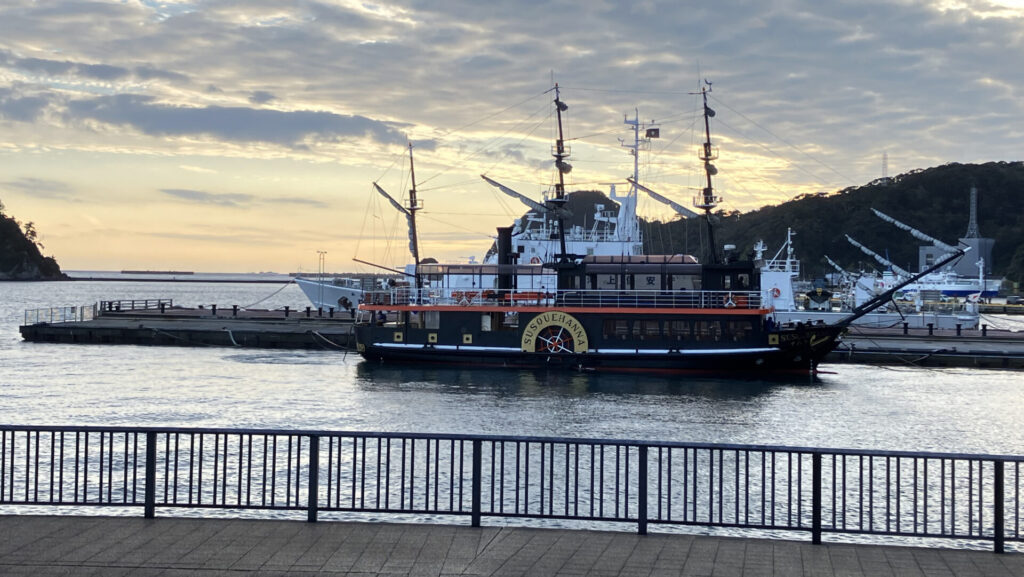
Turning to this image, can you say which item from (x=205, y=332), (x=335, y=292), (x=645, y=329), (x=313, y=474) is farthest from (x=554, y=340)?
(x=335, y=292)

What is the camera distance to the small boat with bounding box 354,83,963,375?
43.2 m

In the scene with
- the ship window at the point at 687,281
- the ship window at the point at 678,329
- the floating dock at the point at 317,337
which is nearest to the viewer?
the ship window at the point at 678,329

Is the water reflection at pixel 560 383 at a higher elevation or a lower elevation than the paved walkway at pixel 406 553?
lower

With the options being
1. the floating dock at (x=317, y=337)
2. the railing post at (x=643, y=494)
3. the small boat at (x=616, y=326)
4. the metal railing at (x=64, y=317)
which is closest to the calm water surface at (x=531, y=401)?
the small boat at (x=616, y=326)

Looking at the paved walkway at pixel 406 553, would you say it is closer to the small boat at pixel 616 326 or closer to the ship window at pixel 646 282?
the small boat at pixel 616 326

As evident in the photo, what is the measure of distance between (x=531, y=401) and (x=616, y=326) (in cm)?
1074

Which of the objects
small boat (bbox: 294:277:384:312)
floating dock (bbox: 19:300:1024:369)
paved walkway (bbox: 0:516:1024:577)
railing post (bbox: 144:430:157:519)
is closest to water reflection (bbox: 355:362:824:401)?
floating dock (bbox: 19:300:1024:369)

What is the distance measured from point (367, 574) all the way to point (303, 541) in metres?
1.35

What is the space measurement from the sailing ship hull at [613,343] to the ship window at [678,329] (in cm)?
5

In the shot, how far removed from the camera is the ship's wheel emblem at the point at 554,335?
1761 inches

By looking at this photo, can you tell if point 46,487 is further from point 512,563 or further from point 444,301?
point 444,301

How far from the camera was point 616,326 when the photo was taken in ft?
146

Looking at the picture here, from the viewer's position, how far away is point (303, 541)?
9.69 m

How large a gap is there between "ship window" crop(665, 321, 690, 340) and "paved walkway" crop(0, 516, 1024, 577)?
34047 mm
